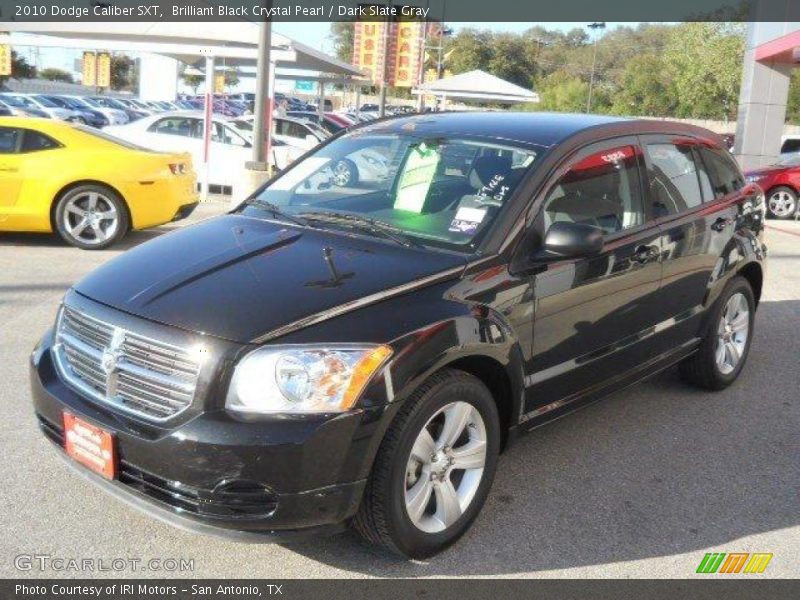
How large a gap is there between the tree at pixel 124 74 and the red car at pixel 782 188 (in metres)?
66.5

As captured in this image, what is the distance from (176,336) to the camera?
2.98 meters

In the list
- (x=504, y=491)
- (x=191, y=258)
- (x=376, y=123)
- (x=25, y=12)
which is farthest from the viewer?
(x=25, y=12)

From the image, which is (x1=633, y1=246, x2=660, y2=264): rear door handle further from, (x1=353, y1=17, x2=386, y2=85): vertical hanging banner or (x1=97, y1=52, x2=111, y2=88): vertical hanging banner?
(x1=353, y1=17, x2=386, y2=85): vertical hanging banner

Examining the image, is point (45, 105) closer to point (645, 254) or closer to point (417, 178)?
point (417, 178)

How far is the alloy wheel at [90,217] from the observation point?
30.0 feet

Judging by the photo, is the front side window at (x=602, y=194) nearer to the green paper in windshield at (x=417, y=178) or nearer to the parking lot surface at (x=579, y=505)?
the green paper in windshield at (x=417, y=178)

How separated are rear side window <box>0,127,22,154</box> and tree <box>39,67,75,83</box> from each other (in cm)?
8687

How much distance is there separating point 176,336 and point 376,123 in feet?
7.80

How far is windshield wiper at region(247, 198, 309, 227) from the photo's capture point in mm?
4048

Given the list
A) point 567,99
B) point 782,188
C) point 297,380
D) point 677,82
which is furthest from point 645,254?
point 677,82

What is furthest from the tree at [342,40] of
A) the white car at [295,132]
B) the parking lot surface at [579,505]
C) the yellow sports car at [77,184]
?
the parking lot surface at [579,505]

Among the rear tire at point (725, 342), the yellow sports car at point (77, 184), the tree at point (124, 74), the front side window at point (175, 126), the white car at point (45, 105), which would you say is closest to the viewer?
the rear tire at point (725, 342)

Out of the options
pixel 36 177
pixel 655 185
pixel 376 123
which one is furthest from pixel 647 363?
pixel 36 177

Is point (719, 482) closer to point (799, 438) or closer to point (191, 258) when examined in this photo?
point (799, 438)
